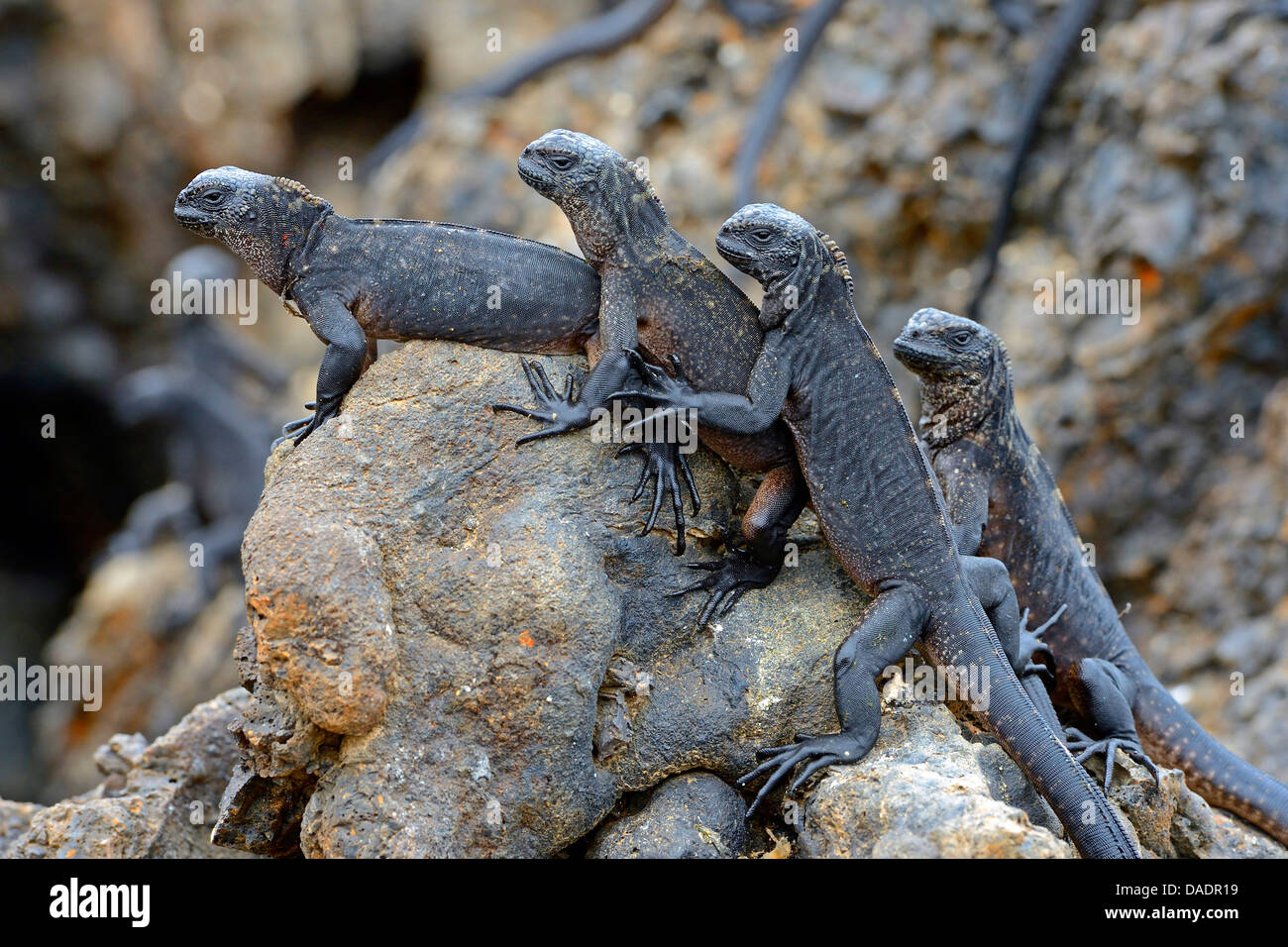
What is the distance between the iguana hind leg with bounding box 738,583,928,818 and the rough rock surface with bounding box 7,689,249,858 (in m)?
2.59

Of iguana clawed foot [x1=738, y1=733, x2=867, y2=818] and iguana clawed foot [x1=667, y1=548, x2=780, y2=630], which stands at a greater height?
iguana clawed foot [x1=667, y1=548, x2=780, y2=630]

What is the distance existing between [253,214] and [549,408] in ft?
4.92

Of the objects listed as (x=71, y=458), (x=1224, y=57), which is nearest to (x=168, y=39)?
(x=71, y=458)

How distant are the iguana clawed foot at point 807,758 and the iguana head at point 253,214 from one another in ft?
9.31

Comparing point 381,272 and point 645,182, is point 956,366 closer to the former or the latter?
point 645,182

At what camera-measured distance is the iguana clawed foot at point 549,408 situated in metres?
4.62

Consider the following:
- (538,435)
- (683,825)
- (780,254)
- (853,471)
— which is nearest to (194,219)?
(538,435)

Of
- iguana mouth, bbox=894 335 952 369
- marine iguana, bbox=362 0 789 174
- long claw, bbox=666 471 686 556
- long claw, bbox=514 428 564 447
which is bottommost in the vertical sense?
long claw, bbox=666 471 686 556

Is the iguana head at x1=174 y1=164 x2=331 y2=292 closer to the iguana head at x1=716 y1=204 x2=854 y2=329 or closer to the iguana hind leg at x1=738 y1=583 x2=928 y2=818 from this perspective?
the iguana head at x1=716 y1=204 x2=854 y2=329

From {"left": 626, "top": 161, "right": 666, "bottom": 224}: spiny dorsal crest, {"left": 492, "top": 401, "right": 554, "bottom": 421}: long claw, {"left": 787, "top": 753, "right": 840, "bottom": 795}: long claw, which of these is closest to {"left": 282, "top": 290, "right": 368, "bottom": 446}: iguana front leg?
{"left": 492, "top": 401, "right": 554, "bottom": 421}: long claw

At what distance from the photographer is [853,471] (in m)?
4.70

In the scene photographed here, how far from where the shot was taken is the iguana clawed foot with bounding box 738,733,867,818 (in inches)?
169

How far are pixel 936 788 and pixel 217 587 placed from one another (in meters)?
10.1

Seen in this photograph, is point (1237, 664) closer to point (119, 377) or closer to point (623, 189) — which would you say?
point (623, 189)
